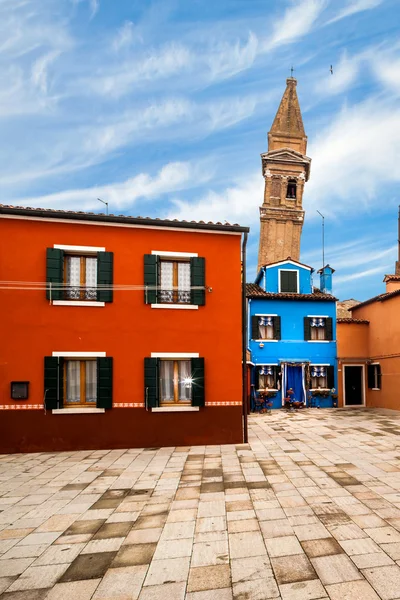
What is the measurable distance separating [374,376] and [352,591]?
704 inches

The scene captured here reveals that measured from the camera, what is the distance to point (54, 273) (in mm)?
10031

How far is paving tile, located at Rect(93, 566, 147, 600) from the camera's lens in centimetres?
367

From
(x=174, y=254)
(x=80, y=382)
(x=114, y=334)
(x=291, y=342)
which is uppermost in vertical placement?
(x=174, y=254)

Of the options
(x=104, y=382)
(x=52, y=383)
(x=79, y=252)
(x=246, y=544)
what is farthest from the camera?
(x=79, y=252)

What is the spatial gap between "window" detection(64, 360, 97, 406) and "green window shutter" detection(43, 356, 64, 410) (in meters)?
0.23

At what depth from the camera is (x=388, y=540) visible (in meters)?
4.63

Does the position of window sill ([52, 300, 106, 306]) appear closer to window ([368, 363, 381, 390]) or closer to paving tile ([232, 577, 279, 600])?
paving tile ([232, 577, 279, 600])

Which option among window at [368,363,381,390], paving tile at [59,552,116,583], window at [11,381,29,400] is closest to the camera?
paving tile at [59,552,116,583]

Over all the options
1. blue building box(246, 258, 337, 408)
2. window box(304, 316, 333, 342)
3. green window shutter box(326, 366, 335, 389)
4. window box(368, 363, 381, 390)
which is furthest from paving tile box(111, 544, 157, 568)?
window box(368, 363, 381, 390)

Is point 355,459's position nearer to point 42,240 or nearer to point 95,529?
point 95,529

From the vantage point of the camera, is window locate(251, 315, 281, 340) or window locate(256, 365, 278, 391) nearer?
window locate(256, 365, 278, 391)

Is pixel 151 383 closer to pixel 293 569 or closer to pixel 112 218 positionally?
pixel 112 218

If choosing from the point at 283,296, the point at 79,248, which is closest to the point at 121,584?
the point at 79,248

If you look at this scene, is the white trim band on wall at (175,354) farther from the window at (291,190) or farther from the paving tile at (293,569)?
the window at (291,190)
